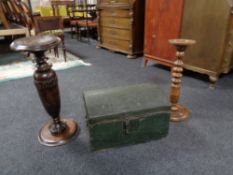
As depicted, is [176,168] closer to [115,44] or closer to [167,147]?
[167,147]

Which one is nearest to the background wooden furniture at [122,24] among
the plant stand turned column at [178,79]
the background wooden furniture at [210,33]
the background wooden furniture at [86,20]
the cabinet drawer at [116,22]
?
the cabinet drawer at [116,22]

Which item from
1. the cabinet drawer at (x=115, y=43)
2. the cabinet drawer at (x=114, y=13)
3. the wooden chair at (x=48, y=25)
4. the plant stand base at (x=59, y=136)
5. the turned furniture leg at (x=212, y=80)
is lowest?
the plant stand base at (x=59, y=136)

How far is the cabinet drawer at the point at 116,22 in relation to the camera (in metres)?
3.12

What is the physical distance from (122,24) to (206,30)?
1535 millimetres

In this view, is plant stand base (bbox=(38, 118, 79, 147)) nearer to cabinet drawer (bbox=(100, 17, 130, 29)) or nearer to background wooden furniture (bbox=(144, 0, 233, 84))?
background wooden furniture (bbox=(144, 0, 233, 84))

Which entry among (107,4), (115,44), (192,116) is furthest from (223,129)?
(107,4)

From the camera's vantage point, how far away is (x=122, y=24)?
3.19 meters

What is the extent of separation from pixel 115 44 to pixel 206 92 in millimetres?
1920

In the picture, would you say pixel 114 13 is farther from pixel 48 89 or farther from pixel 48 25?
pixel 48 89

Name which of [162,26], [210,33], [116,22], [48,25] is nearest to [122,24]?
[116,22]

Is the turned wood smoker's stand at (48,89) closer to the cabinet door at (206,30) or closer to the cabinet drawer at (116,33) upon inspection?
the cabinet door at (206,30)

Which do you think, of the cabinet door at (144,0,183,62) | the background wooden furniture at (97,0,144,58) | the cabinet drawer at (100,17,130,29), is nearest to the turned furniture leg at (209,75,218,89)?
the cabinet door at (144,0,183,62)

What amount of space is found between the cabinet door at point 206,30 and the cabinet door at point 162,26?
0.39ft

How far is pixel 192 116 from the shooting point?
168 centimetres
